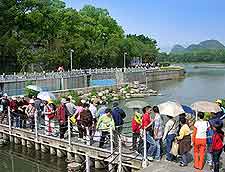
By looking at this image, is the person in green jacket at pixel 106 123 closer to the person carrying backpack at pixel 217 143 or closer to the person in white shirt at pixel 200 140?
the person in white shirt at pixel 200 140

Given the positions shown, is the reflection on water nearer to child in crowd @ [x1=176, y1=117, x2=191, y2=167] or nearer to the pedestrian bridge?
the pedestrian bridge

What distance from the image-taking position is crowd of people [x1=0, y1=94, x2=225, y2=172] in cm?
1081

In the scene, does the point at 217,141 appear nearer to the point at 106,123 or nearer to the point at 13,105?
the point at 106,123

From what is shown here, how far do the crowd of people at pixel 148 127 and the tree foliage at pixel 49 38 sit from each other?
39267 millimetres

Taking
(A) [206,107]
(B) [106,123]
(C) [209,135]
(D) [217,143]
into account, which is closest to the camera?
(D) [217,143]

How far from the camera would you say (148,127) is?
1191cm

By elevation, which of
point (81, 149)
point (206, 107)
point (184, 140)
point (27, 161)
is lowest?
point (27, 161)

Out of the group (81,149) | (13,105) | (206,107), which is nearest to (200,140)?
(206,107)

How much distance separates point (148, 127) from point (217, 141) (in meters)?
2.34

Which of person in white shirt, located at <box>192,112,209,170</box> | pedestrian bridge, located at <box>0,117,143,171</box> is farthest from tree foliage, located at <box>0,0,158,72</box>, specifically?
person in white shirt, located at <box>192,112,209,170</box>

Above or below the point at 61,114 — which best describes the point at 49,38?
above

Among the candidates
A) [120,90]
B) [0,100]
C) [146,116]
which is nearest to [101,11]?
[120,90]

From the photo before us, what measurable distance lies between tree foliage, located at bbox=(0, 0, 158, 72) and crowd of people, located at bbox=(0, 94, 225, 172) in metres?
39.3

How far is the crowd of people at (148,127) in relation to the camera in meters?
10.8
